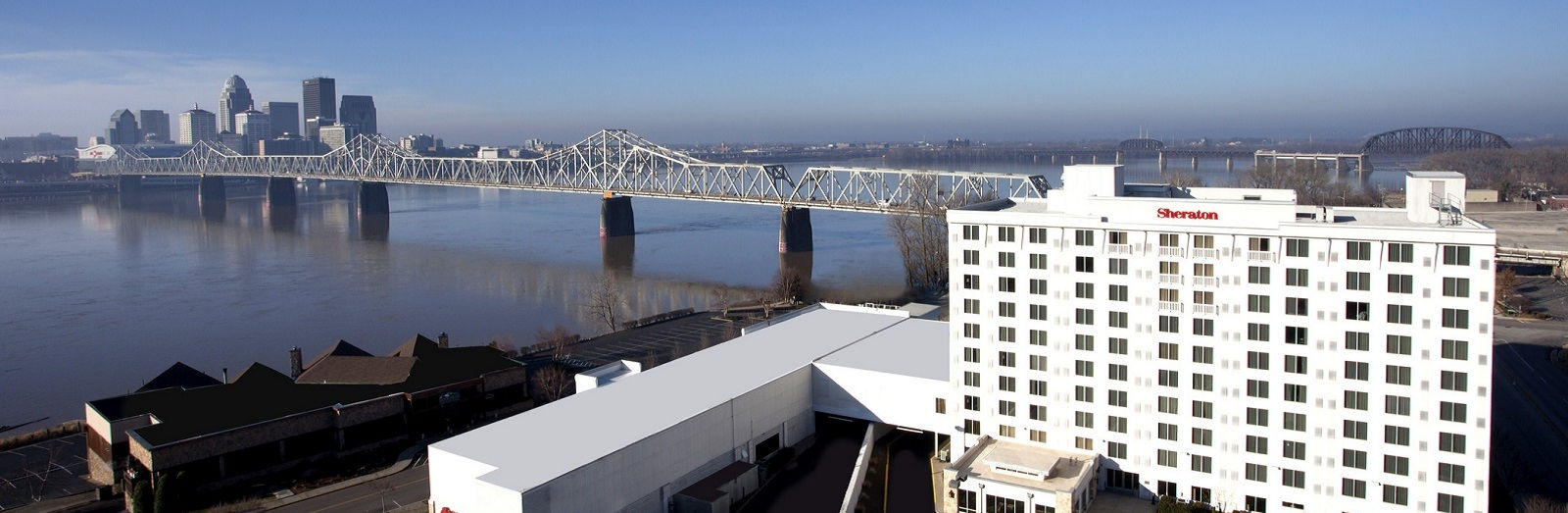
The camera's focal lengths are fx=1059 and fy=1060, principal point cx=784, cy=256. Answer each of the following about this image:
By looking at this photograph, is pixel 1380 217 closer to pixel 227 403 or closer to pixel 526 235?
pixel 227 403

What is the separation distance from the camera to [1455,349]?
8.94 metres

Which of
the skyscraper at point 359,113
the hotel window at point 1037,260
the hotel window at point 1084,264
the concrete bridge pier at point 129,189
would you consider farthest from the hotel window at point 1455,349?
the skyscraper at point 359,113

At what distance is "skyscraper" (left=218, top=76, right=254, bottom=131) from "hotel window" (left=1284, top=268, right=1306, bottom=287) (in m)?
164

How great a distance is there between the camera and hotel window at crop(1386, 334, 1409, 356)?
9164mm

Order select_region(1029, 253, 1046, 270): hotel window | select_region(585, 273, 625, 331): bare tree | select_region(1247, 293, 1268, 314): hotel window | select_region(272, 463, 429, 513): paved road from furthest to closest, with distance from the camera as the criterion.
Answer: select_region(585, 273, 625, 331): bare tree, select_region(272, 463, 429, 513): paved road, select_region(1029, 253, 1046, 270): hotel window, select_region(1247, 293, 1268, 314): hotel window

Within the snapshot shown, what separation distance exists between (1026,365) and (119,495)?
10.1 metres

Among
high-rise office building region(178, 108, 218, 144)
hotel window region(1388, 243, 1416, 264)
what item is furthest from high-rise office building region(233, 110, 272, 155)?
hotel window region(1388, 243, 1416, 264)

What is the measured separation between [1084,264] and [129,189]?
8336 centimetres

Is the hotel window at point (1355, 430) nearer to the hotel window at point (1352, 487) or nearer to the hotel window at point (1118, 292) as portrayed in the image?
the hotel window at point (1352, 487)

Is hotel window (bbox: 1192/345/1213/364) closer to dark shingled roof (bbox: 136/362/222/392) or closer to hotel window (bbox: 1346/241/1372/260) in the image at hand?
hotel window (bbox: 1346/241/1372/260)

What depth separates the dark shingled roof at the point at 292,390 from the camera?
12.2 m

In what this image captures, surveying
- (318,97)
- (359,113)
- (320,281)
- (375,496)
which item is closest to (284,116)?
(318,97)

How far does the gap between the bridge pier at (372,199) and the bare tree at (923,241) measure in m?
32.9

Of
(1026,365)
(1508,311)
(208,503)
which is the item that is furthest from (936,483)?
(1508,311)
